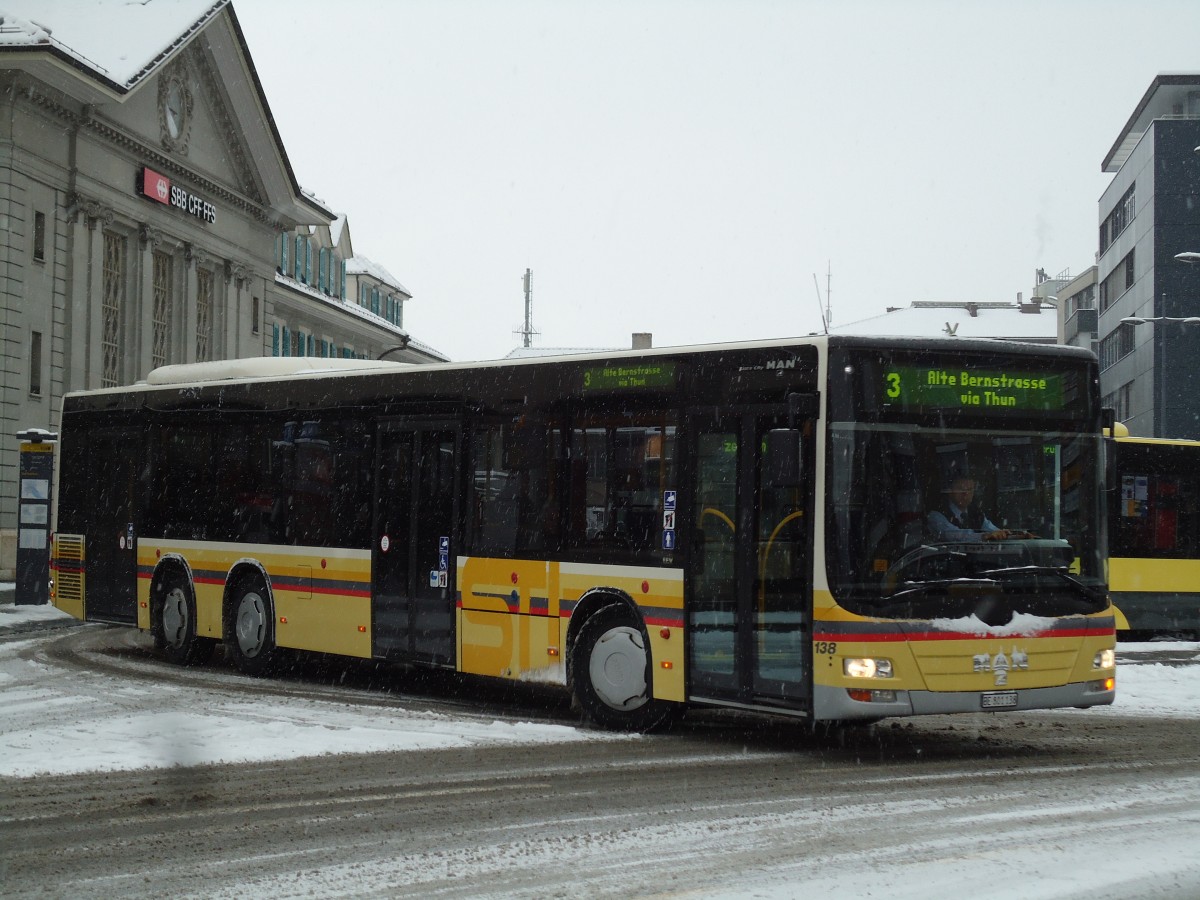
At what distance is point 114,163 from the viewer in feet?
125

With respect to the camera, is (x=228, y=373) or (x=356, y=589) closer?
(x=356, y=589)

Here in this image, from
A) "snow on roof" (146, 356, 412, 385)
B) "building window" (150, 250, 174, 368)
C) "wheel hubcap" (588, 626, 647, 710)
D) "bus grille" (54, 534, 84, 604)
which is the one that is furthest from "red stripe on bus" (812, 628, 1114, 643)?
"building window" (150, 250, 174, 368)

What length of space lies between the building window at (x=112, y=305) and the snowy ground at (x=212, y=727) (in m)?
24.4

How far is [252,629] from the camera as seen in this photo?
16.0 m

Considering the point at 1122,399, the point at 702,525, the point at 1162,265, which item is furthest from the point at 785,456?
the point at 1122,399

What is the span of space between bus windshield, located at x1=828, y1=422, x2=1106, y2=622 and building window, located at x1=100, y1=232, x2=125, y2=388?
3117 cm

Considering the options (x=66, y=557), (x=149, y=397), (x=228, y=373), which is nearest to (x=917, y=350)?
(x=228, y=373)

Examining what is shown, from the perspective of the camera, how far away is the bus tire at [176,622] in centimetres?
1681

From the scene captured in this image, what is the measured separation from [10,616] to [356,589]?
10.9m

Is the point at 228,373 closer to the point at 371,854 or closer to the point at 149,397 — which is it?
the point at 149,397

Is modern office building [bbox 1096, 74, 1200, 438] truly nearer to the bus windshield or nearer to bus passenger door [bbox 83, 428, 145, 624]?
bus passenger door [bbox 83, 428, 145, 624]

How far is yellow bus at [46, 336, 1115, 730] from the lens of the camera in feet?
33.3

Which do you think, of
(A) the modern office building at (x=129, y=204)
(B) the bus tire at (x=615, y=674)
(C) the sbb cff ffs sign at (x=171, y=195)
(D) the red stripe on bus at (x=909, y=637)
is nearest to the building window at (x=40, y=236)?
(A) the modern office building at (x=129, y=204)

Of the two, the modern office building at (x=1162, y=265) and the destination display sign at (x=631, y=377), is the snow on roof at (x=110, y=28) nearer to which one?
the destination display sign at (x=631, y=377)
